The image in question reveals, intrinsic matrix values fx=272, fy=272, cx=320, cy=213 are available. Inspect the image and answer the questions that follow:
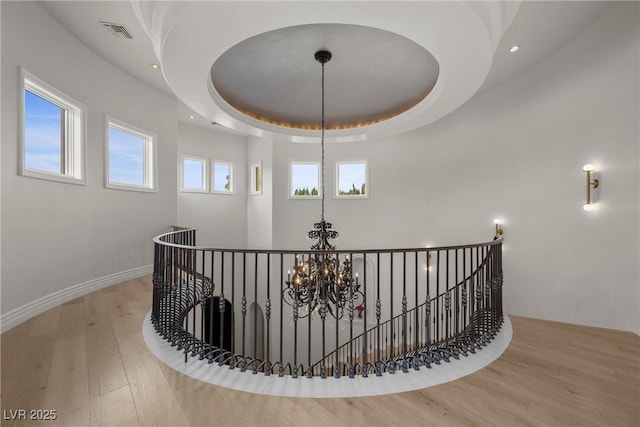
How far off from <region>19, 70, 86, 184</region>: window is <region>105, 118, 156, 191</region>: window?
20.4 inches

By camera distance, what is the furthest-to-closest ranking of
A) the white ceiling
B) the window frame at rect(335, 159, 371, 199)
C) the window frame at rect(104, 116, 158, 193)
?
the window frame at rect(335, 159, 371, 199) → the window frame at rect(104, 116, 158, 193) → the white ceiling

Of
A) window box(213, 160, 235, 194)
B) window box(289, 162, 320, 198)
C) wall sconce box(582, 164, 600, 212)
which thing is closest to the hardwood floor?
wall sconce box(582, 164, 600, 212)

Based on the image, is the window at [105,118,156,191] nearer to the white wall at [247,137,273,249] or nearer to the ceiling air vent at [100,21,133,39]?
the ceiling air vent at [100,21,133,39]

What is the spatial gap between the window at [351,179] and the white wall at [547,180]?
398 mm

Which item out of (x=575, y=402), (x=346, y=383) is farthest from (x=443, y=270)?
(x=346, y=383)

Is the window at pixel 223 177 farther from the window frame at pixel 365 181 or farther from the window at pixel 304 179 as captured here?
the window frame at pixel 365 181

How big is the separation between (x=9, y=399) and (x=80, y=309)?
6.63 ft

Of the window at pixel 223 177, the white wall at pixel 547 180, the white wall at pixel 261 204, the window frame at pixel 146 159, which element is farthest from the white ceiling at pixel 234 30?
the window at pixel 223 177

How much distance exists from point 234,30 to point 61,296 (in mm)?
4251

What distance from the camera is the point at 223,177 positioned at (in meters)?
8.41

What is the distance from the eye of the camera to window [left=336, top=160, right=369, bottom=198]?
24.4 ft

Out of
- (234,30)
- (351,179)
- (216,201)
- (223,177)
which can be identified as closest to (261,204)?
(216,201)

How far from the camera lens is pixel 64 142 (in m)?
4.11

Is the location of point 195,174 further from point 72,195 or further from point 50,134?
point 50,134
